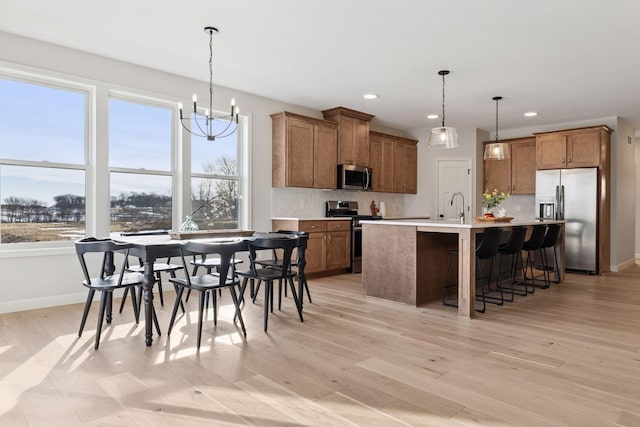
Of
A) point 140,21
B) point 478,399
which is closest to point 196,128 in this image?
point 140,21

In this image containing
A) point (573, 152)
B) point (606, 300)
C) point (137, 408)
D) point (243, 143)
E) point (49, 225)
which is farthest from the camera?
point (573, 152)

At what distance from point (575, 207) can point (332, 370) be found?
5809 mm

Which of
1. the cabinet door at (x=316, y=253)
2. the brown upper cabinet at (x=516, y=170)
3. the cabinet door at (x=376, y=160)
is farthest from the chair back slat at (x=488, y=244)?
the brown upper cabinet at (x=516, y=170)

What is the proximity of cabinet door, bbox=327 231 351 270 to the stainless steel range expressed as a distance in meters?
0.10

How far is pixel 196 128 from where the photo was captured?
538 cm

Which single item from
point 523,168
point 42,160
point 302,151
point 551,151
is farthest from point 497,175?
point 42,160

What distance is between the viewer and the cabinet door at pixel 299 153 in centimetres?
599

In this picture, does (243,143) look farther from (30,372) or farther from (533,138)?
(533,138)

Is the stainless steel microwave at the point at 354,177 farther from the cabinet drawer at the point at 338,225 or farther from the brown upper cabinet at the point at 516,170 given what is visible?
the brown upper cabinet at the point at 516,170

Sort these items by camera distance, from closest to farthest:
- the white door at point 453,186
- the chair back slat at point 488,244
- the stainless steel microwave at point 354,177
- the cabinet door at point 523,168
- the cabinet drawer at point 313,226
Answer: the chair back slat at point 488,244 < the cabinet drawer at point 313,226 < the stainless steel microwave at point 354,177 < the cabinet door at point 523,168 < the white door at point 453,186

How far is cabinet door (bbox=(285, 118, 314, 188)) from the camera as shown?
599 centimetres

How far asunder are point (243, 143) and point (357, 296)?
2630mm

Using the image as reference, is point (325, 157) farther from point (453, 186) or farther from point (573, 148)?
point (573, 148)

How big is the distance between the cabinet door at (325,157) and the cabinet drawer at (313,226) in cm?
62
